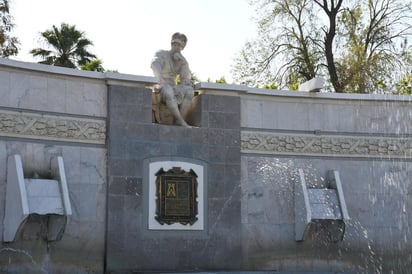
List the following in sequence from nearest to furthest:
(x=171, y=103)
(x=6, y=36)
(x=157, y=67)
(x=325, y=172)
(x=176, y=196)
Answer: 1. (x=176, y=196)
2. (x=171, y=103)
3. (x=157, y=67)
4. (x=325, y=172)
5. (x=6, y=36)

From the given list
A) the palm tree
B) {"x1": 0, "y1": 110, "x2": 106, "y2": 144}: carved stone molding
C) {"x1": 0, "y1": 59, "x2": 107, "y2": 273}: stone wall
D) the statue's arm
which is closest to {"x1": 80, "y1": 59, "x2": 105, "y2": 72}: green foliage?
the palm tree

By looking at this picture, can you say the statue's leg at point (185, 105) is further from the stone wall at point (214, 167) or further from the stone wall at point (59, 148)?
the stone wall at point (59, 148)

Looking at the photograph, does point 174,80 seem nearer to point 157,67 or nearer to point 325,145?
point 157,67

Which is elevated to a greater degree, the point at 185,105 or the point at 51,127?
the point at 185,105

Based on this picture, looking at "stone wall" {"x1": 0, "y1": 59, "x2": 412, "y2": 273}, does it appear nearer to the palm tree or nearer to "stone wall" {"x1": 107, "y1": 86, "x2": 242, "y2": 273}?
"stone wall" {"x1": 107, "y1": 86, "x2": 242, "y2": 273}

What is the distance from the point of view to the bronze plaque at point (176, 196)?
39.5 feet

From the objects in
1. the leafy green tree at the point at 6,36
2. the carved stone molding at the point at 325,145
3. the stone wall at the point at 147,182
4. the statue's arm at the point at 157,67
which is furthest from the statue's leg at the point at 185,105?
the leafy green tree at the point at 6,36

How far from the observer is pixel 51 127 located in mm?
11438

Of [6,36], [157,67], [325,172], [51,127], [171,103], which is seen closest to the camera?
[51,127]

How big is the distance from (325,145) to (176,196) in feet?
10.9

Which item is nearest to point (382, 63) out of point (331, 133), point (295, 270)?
point (331, 133)

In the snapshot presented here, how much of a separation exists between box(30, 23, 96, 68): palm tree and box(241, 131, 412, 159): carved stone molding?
15990 mm

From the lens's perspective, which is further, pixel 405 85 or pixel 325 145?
pixel 405 85

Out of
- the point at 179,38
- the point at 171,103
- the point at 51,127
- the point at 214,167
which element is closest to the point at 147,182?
the point at 214,167
